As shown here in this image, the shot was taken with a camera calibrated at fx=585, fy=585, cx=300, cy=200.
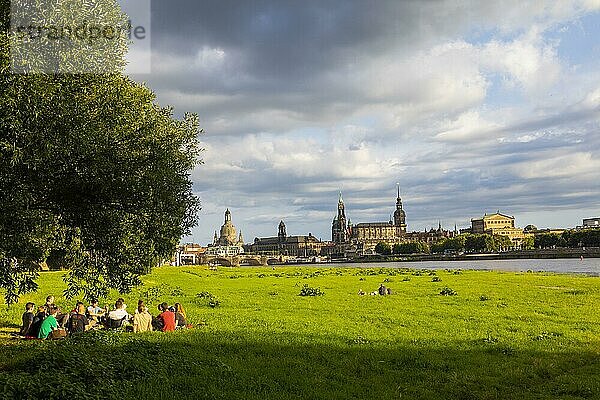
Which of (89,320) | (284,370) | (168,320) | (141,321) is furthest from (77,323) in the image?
(284,370)

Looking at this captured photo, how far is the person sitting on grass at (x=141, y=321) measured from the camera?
87.7 ft

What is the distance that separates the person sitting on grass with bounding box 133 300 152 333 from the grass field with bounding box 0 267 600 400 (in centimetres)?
108

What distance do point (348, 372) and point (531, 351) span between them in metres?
8.33

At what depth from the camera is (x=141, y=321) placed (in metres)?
26.9

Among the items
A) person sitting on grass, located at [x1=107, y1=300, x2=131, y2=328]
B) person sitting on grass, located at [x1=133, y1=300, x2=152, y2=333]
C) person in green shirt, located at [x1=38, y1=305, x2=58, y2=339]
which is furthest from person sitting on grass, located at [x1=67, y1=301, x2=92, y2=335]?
person sitting on grass, located at [x1=133, y1=300, x2=152, y2=333]

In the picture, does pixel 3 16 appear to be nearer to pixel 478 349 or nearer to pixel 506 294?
pixel 478 349

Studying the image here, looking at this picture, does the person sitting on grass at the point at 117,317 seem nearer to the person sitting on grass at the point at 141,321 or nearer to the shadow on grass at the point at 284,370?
the person sitting on grass at the point at 141,321

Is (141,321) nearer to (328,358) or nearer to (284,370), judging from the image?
(328,358)

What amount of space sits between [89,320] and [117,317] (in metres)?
1.36

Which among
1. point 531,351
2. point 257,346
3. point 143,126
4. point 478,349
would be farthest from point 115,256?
point 531,351

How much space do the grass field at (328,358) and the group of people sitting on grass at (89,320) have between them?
1112mm

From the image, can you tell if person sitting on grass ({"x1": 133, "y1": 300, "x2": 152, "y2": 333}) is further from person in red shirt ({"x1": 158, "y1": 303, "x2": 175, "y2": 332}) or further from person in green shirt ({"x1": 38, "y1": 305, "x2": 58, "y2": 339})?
person in green shirt ({"x1": 38, "y1": 305, "x2": 58, "y2": 339})

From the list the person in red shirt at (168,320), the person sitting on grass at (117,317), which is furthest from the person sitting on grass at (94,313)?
the person in red shirt at (168,320)

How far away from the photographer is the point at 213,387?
16031 mm
